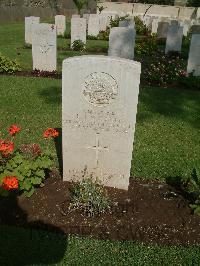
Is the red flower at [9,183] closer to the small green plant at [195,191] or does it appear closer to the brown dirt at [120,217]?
the brown dirt at [120,217]

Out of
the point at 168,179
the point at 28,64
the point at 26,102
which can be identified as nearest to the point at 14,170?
the point at 168,179

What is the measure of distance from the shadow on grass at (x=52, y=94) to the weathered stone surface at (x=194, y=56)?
4218 mm

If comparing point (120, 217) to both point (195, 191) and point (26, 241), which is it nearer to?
point (195, 191)

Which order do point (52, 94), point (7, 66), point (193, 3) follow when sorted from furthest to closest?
point (193, 3) → point (7, 66) → point (52, 94)

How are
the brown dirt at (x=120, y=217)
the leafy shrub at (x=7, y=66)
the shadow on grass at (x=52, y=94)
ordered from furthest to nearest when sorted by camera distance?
the leafy shrub at (x=7, y=66)
the shadow on grass at (x=52, y=94)
the brown dirt at (x=120, y=217)

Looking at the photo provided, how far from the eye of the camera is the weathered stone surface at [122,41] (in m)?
11.3

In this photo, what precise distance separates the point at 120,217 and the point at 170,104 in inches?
204

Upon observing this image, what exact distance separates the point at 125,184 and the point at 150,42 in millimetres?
13447

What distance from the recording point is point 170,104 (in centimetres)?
888

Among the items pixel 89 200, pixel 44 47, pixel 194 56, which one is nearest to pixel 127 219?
pixel 89 200

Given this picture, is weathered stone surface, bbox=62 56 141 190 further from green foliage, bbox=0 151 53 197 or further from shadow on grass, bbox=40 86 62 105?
shadow on grass, bbox=40 86 62 105

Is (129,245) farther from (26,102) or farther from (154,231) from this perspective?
(26,102)

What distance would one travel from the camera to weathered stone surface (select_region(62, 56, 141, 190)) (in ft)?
13.8

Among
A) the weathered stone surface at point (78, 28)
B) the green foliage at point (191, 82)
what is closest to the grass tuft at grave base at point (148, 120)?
the green foliage at point (191, 82)
